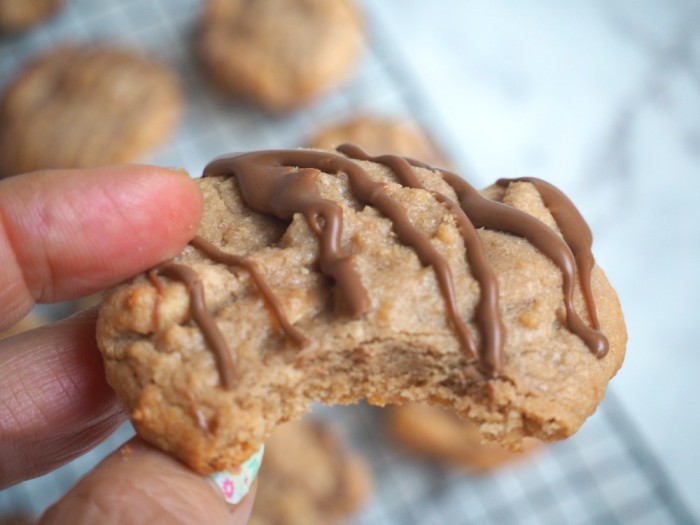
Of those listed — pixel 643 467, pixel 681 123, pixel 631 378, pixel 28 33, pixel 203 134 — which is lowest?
pixel 643 467

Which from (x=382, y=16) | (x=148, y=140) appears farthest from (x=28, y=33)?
(x=382, y=16)

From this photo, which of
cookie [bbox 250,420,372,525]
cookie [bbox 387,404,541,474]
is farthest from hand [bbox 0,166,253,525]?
cookie [bbox 387,404,541,474]

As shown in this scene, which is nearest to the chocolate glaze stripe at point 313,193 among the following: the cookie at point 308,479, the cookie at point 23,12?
the cookie at point 308,479

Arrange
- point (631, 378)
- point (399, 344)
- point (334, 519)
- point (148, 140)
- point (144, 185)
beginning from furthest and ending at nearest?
point (148, 140) → point (631, 378) → point (334, 519) → point (144, 185) → point (399, 344)

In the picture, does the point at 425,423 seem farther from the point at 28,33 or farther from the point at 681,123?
the point at 28,33

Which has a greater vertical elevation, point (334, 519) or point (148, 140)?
point (148, 140)

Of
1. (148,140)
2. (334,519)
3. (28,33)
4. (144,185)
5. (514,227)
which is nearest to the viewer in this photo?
(514,227)

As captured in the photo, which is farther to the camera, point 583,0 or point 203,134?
point 583,0
